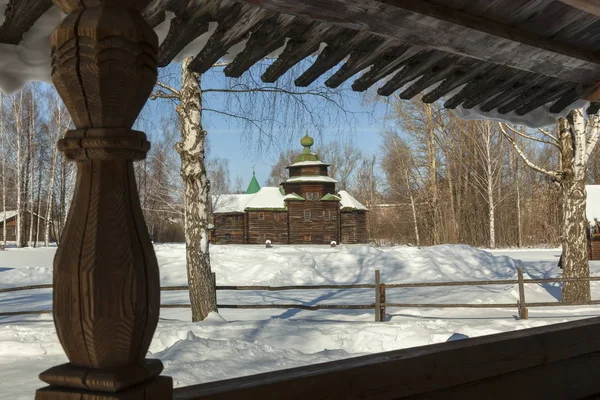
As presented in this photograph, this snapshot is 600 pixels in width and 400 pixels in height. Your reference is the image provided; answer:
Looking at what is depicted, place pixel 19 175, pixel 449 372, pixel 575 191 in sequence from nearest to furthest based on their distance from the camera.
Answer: pixel 449 372
pixel 575 191
pixel 19 175

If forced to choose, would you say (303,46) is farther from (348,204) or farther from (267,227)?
(348,204)

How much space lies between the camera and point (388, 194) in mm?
46375

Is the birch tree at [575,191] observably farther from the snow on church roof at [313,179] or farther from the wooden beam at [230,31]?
the snow on church roof at [313,179]

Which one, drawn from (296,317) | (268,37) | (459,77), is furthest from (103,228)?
(296,317)

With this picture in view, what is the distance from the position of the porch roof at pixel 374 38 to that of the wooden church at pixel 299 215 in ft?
121

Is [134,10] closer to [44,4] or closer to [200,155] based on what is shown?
[44,4]

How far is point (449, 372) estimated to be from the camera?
2.42 metres

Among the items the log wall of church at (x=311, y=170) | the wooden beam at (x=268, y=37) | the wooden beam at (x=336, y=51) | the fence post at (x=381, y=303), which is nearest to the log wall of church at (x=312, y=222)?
the log wall of church at (x=311, y=170)

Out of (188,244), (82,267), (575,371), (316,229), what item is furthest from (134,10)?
(316,229)

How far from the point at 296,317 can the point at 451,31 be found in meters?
8.96

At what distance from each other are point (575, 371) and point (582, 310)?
853 centimetres

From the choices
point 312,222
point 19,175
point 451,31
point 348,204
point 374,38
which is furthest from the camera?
point 348,204

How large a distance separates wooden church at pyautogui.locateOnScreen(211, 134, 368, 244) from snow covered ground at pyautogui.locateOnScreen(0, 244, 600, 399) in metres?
18.5

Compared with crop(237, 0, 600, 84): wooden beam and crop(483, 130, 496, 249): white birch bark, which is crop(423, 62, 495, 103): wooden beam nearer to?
crop(237, 0, 600, 84): wooden beam
